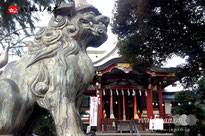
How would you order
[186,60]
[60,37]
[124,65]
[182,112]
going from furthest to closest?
[124,65], [182,112], [186,60], [60,37]

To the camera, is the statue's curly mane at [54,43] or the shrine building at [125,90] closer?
the statue's curly mane at [54,43]

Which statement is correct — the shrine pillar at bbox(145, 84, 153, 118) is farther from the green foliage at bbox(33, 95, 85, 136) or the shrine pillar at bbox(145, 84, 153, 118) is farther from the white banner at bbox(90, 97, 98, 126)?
the green foliage at bbox(33, 95, 85, 136)

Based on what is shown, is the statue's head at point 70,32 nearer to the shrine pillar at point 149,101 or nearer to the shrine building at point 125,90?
the shrine building at point 125,90

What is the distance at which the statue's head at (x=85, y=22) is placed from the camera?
4.60 feet

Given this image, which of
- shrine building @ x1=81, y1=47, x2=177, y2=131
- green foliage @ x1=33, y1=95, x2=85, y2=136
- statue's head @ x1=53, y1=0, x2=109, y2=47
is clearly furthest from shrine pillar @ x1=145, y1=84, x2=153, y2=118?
statue's head @ x1=53, y1=0, x2=109, y2=47

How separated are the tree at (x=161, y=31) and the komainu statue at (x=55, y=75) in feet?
12.1

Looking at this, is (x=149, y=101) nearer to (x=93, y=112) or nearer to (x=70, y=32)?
(x=93, y=112)

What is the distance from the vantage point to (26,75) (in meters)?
1.22

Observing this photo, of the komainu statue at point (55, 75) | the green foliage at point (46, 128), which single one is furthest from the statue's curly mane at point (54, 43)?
the green foliage at point (46, 128)

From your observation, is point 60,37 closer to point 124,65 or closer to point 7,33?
point 7,33

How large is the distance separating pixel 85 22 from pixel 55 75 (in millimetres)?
518

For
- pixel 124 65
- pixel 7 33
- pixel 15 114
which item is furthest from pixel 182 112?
pixel 15 114

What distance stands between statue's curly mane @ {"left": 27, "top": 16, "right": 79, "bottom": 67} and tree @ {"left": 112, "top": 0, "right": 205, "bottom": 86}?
149 inches

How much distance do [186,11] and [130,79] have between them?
19.7 ft
